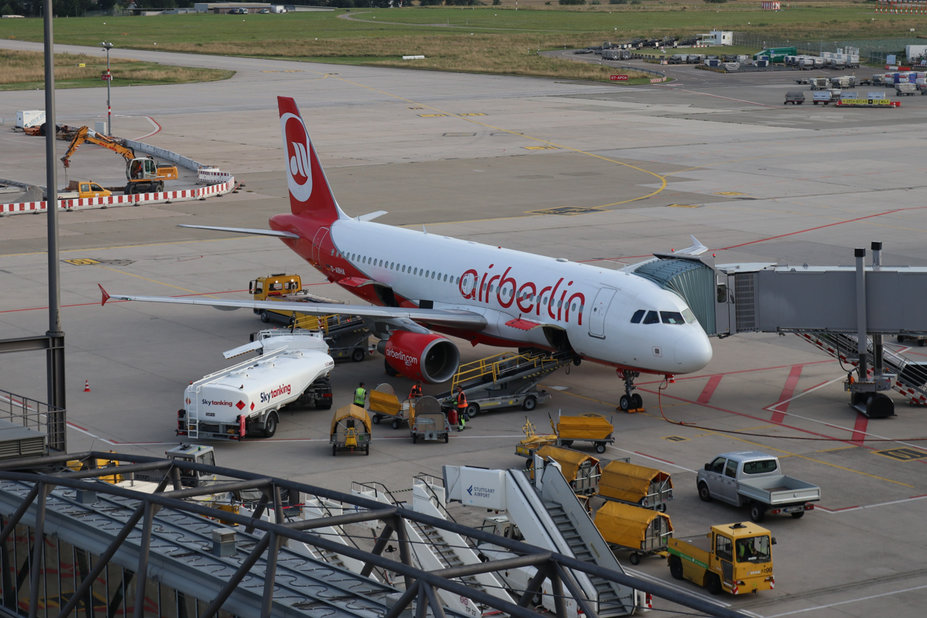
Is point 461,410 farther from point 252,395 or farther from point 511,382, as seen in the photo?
point 252,395

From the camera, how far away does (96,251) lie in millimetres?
70000

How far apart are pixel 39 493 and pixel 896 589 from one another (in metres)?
18.4

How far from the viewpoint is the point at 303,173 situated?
184 ft

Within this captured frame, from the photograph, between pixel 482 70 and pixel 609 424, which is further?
pixel 482 70

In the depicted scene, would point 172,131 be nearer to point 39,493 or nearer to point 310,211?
point 310,211

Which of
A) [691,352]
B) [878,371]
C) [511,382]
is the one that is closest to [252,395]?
[511,382]

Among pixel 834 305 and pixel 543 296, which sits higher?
pixel 543 296

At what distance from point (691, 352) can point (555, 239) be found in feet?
103

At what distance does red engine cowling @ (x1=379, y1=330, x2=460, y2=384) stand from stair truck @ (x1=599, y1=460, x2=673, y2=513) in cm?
1144

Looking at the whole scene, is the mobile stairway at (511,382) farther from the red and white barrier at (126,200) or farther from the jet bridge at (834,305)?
the red and white barrier at (126,200)

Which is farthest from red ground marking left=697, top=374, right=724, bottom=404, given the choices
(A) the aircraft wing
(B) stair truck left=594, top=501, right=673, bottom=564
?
(B) stair truck left=594, top=501, right=673, bottom=564

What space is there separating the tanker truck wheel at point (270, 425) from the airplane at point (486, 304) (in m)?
5.65

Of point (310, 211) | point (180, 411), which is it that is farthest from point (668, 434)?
point (310, 211)

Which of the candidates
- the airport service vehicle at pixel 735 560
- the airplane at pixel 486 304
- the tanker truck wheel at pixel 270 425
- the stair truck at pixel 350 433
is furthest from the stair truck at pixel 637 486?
the tanker truck wheel at pixel 270 425
